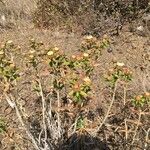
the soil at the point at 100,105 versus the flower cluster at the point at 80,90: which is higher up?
the flower cluster at the point at 80,90

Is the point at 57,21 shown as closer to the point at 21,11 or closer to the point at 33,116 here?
the point at 21,11

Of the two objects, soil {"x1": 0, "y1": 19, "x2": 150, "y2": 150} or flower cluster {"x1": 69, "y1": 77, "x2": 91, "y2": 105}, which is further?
soil {"x1": 0, "y1": 19, "x2": 150, "y2": 150}

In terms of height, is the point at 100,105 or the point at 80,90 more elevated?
the point at 80,90

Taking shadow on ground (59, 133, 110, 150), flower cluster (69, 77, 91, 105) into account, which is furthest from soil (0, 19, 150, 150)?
flower cluster (69, 77, 91, 105)

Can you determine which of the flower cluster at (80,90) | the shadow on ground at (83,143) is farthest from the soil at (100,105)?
the flower cluster at (80,90)

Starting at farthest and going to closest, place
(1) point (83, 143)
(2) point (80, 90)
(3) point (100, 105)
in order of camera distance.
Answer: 1. (3) point (100, 105)
2. (1) point (83, 143)
3. (2) point (80, 90)

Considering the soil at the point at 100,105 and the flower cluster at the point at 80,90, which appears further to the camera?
the soil at the point at 100,105

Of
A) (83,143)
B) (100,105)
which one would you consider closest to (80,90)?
(83,143)

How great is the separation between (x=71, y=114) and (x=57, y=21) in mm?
3645

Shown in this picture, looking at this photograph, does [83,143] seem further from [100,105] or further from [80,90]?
[80,90]

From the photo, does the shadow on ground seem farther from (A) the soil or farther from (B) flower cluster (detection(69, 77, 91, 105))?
(B) flower cluster (detection(69, 77, 91, 105))

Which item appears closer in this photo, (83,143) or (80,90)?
(80,90)

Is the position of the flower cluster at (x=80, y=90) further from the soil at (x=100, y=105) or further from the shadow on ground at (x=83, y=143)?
the shadow on ground at (x=83, y=143)

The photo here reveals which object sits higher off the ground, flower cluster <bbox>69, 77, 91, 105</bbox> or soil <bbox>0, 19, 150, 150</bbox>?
flower cluster <bbox>69, 77, 91, 105</bbox>
